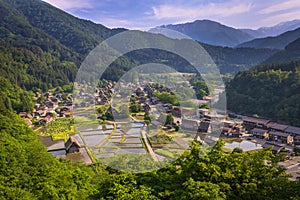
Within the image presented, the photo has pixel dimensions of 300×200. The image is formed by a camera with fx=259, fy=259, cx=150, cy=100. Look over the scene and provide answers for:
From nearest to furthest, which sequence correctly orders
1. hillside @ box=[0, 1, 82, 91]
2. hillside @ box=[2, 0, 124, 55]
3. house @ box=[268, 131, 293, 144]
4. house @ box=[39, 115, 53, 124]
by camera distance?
house @ box=[268, 131, 293, 144] < house @ box=[39, 115, 53, 124] < hillside @ box=[0, 1, 82, 91] < hillside @ box=[2, 0, 124, 55]

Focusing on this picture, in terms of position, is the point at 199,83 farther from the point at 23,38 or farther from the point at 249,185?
the point at 23,38

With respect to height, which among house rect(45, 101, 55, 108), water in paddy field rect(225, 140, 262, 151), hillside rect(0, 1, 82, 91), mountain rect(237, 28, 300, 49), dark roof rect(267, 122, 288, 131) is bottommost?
water in paddy field rect(225, 140, 262, 151)

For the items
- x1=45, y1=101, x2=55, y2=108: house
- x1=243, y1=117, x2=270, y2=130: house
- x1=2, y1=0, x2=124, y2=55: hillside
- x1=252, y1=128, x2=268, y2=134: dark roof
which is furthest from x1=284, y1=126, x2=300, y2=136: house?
x1=2, y1=0, x2=124, y2=55: hillside

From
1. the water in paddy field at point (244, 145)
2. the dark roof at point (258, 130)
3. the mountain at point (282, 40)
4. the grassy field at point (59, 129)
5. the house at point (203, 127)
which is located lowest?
the grassy field at point (59, 129)

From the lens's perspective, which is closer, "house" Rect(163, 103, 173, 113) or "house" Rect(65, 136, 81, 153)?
"house" Rect(65, 136, 81, 153)

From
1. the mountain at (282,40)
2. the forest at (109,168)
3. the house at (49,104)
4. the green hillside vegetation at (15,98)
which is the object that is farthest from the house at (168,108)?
the mountain at (282,40)

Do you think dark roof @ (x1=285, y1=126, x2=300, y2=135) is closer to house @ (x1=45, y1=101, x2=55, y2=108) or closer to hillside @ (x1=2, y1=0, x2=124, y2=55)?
house @ (x1=45, y1=101, x2=55, y2=108)

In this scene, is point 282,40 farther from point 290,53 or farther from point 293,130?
point 293,130

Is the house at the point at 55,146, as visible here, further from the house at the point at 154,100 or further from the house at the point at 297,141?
the house at the point at 297,141
